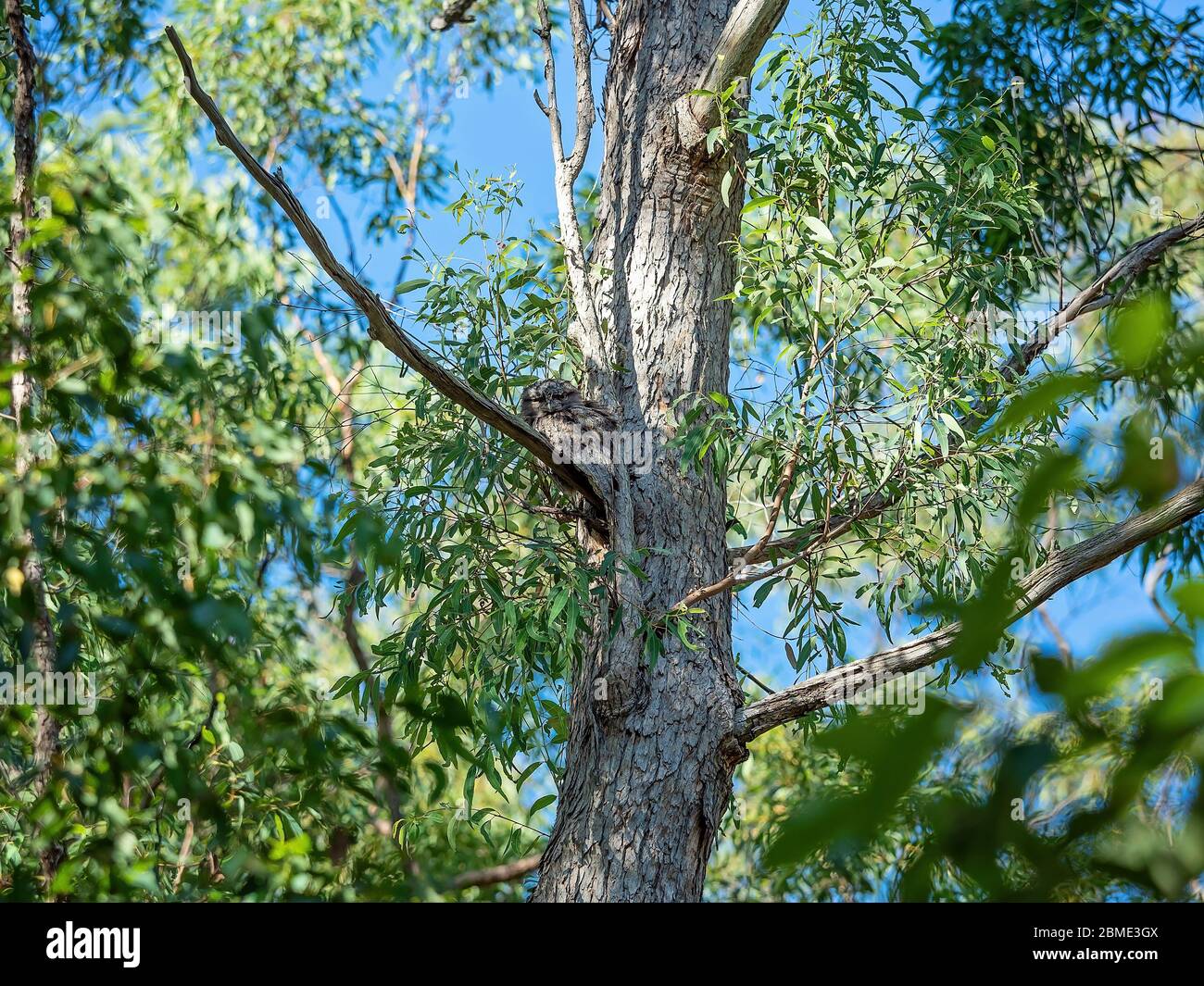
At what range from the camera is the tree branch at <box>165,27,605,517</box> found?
206 centimetres

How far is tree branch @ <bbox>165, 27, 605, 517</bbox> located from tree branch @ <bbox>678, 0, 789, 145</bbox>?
989 millimetres

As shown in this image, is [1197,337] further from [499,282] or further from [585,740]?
[499,282]

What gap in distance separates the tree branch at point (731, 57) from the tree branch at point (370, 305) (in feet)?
3.24

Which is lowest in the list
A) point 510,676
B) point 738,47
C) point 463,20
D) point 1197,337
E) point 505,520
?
point 1197,337

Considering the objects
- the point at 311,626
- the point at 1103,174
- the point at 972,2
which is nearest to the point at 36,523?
the point at 972,2

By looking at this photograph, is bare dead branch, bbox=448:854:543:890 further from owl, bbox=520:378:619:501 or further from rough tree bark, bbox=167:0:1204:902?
owl, bbox=520:378:619:501

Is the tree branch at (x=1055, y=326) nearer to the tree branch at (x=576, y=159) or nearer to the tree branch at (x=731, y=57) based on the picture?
the tree branch at (x=576, y=159)

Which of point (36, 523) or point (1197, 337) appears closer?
point (1197, 337)

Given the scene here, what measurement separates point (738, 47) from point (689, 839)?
191cm

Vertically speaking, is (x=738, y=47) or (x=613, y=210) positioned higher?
(x=738, y=47)

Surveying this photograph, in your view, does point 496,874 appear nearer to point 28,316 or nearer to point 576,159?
point 28,316

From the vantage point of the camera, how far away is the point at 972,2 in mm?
4602

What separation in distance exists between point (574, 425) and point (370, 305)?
620 mm

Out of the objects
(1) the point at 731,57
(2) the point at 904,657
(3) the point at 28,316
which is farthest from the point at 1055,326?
(3) the point at 28,316
